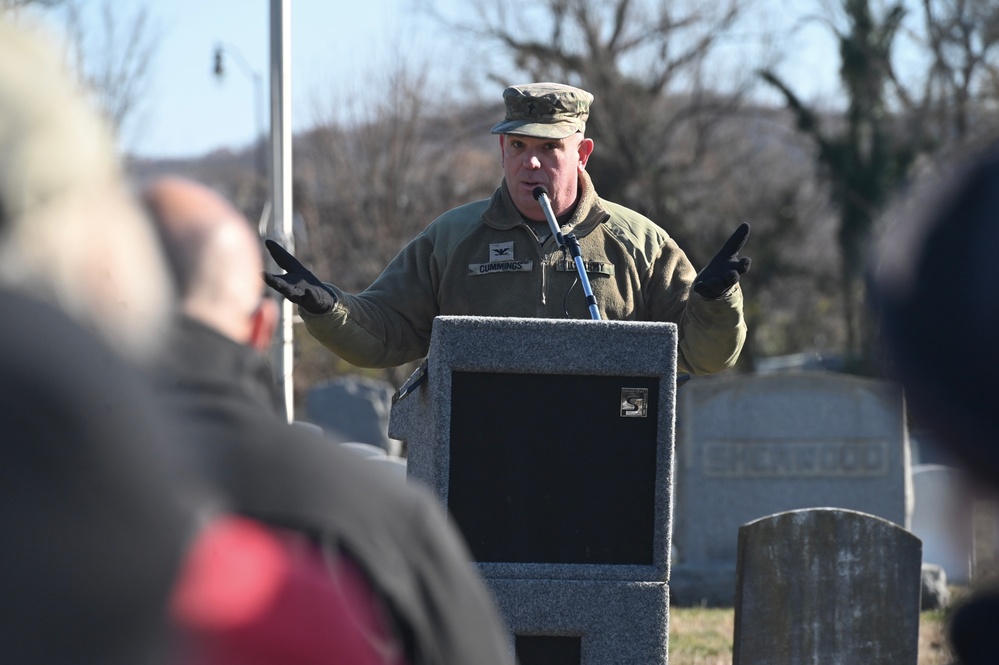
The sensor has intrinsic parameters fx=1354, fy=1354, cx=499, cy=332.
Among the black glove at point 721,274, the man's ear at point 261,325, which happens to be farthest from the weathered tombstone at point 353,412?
the man's ear at point 261,325

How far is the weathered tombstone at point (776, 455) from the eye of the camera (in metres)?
9.07

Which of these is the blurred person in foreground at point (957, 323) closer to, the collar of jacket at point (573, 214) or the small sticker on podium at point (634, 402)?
the small sticker on podium at point (634, 402)

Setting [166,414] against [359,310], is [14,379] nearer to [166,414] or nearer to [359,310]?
[166,414]

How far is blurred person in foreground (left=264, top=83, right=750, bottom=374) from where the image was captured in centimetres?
426

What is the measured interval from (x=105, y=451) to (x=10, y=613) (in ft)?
0.52

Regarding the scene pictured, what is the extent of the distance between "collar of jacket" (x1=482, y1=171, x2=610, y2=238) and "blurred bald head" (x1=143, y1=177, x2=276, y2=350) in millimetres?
2840

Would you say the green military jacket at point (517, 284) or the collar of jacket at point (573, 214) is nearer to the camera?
the green military jacket at point (517, 284)

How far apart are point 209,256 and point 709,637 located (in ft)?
20.9

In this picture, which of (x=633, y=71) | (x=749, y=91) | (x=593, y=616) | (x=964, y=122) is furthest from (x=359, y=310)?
(x=749, y=91)

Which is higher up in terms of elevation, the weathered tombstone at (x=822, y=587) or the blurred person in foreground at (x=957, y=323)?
the blurred person in foreground at (x=957, y=323)

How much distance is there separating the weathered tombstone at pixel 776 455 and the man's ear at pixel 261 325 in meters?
7.55

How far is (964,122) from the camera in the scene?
25969mm

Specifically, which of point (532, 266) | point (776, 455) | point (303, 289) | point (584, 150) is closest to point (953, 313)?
point (303, 289)

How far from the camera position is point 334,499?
4.28 ft
